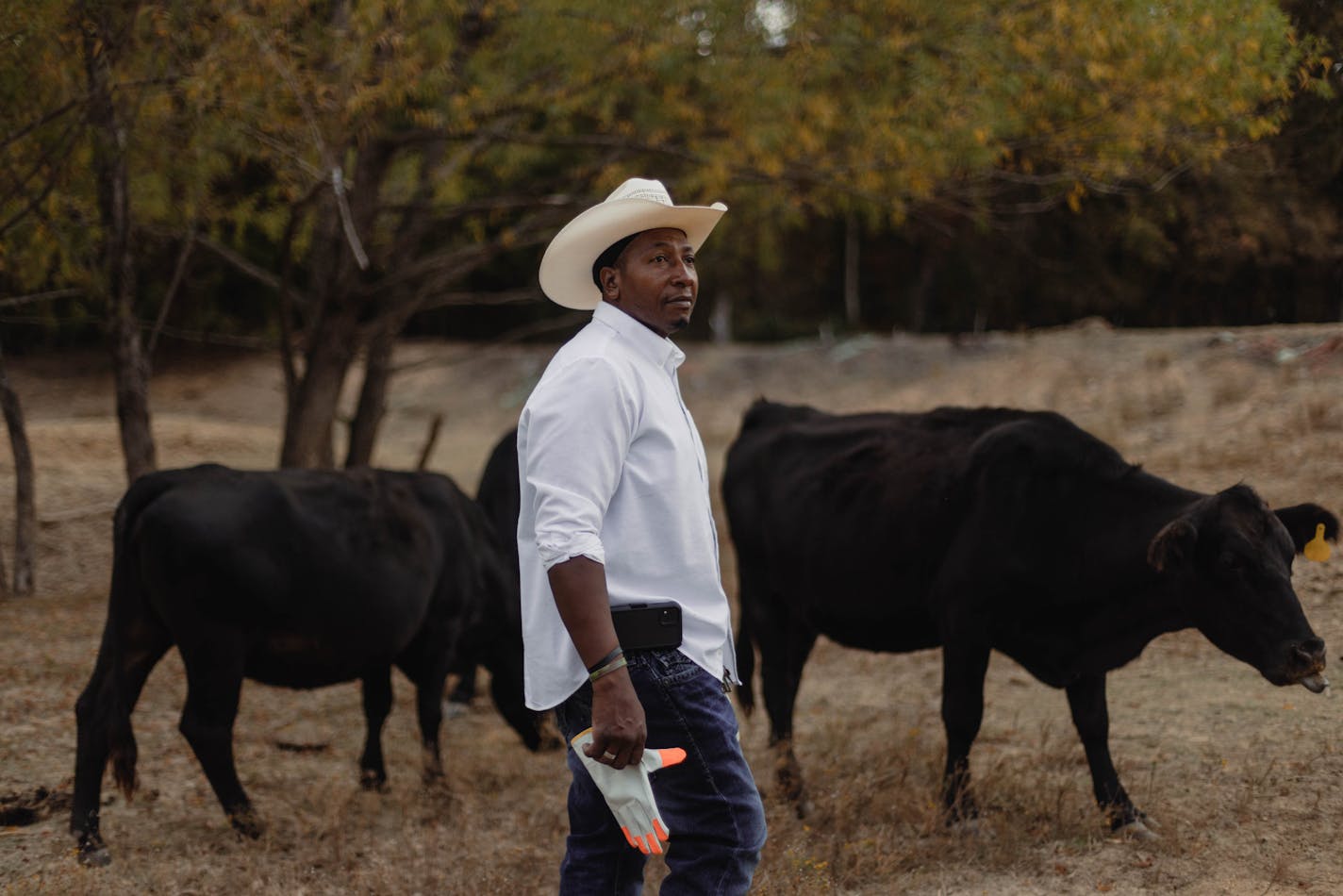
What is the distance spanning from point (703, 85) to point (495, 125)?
1863 millimetres

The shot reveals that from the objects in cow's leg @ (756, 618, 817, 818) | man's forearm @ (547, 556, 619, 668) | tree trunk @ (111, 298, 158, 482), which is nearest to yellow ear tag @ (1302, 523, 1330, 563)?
cow's leg @ (756, 618, 817, 818)

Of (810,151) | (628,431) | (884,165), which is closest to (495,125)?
(810,151)

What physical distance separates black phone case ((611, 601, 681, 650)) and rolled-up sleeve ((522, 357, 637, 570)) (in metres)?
0.16

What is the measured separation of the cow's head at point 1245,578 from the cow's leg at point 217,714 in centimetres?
390

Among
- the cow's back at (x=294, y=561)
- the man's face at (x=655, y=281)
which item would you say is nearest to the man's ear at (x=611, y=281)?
the man's face at (x=655, y=281)

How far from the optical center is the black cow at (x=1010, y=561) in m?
4.88

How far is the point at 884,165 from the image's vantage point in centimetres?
1016

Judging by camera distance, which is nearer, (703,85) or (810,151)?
(810,151)

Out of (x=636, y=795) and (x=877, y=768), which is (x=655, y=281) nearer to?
(x=636, y=795)

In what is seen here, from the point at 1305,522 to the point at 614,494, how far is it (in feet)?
10.7

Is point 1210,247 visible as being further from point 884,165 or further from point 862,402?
point 862,402

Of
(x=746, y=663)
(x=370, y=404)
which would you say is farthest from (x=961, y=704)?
(x=370, y=404)

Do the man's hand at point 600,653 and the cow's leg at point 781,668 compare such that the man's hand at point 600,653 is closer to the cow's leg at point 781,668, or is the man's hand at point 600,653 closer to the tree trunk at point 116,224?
the cow's leg at point 781,668

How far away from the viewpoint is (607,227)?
339 centimetres
